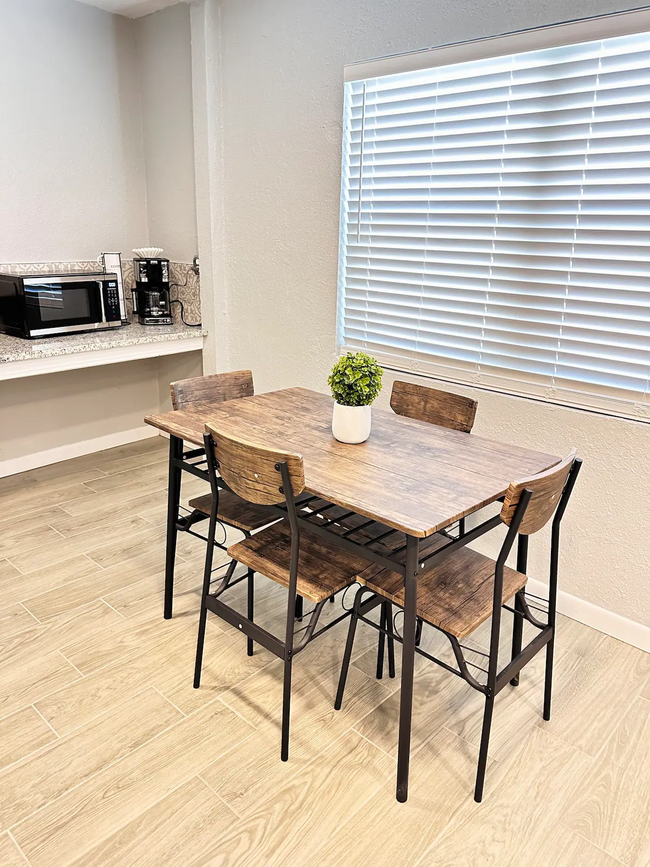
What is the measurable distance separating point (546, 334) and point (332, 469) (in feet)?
3.84

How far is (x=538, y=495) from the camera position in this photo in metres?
1.56

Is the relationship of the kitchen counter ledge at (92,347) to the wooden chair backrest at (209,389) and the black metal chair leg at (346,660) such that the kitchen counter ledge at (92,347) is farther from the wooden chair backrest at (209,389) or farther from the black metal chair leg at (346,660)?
the black metal chair leg at (346,660)

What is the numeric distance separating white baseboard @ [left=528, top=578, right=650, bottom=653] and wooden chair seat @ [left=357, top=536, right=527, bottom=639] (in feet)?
2.70

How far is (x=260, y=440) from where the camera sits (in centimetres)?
203

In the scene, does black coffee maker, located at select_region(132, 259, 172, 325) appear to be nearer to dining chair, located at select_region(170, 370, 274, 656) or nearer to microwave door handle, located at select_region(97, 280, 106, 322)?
microwave door handle, located at select_region(97, 280, 106, 322)

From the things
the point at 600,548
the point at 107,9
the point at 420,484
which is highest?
the point at 107,9

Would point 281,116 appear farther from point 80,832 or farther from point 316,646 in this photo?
point 80,832

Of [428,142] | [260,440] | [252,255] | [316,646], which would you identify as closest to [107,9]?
[252,255]

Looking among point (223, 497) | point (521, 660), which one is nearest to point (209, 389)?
point (223, 497)

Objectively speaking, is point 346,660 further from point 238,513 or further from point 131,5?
point 131,5

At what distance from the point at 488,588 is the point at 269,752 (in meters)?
0.82

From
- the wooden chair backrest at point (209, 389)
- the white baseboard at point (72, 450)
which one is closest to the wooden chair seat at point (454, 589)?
the wooden chair backrest at point (209, 389)

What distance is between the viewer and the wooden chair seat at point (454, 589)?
1.69m

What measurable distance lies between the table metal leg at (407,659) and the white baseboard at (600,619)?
120 cm
